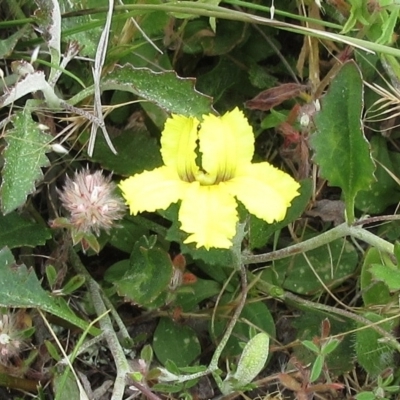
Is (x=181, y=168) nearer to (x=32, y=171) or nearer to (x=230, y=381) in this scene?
(x=32, y=171)

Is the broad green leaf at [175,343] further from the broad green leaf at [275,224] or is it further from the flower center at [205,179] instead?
the flower center at [205,179]

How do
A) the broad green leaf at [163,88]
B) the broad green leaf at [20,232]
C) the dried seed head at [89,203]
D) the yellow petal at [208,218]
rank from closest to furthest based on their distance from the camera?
the yellow petal at [208,218], the dried seed head at [89,203], the broad green leaf at [163,88], the broad green leaf at [20,232]

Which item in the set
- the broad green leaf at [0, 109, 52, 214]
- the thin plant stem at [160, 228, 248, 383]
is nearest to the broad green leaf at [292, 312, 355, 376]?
the thin plant stem at [160, 228, 248, 383]

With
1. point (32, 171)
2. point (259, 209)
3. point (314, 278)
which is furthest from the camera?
point (314, 278)

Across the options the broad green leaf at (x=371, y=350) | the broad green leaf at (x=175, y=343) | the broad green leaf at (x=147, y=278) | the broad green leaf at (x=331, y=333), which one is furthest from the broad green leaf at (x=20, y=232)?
the broad green leaf at (x=371, y=350)

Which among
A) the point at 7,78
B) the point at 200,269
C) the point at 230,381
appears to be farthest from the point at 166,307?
the point at 7,78

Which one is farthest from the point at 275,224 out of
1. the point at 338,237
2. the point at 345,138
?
the point at 345,138
